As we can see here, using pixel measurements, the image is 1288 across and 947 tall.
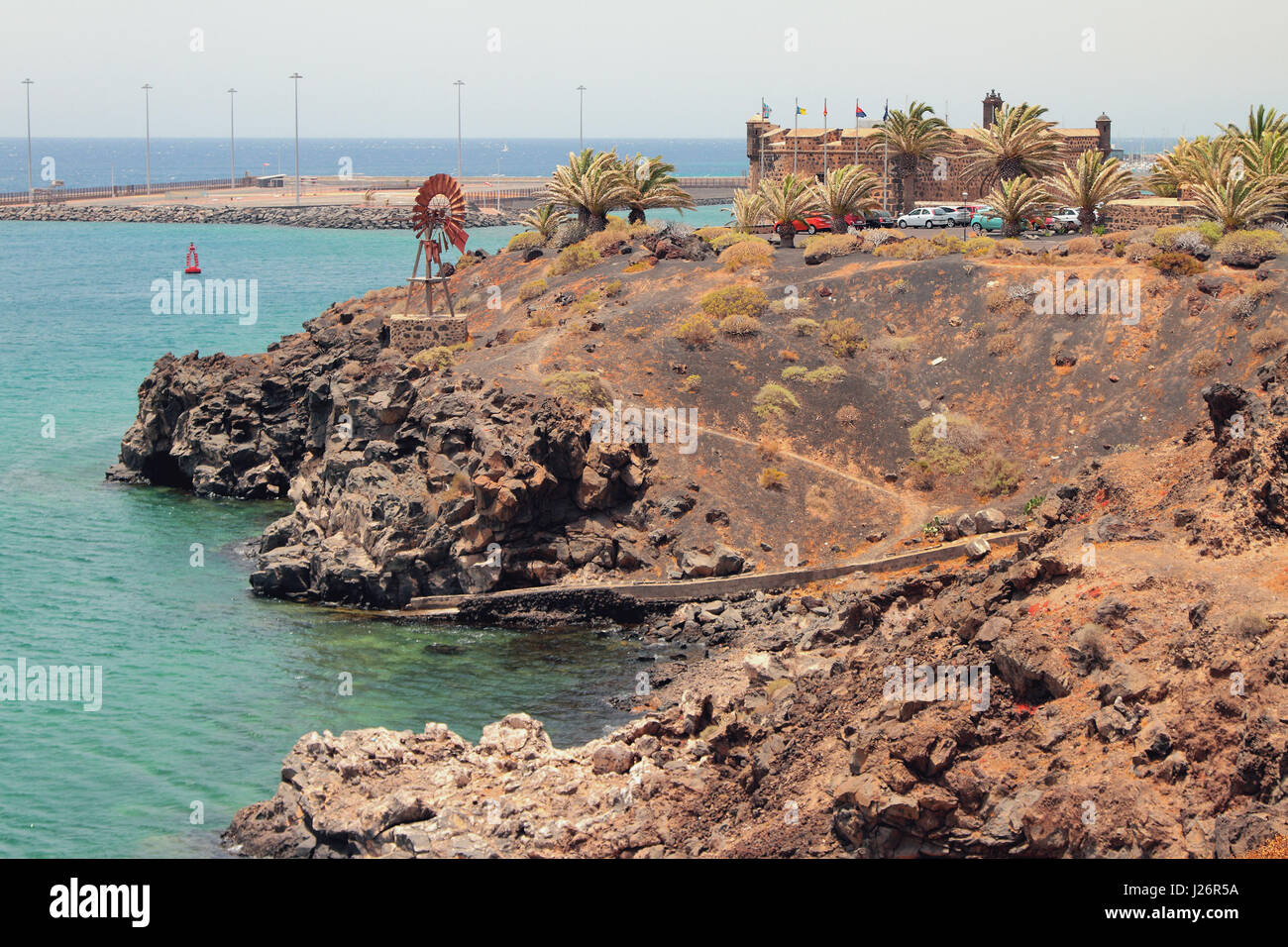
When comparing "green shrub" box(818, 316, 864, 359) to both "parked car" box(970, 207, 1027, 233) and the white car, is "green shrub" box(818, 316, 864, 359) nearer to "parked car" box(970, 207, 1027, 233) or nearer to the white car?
"parked car" box(970, 207, 1027, 233)

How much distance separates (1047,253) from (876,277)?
7.01 metres

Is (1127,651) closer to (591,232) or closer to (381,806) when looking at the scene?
(381,806)

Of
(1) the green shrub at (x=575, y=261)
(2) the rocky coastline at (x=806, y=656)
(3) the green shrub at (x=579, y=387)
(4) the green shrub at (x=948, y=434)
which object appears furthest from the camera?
(1) the green shrub at (x=575, y=261)

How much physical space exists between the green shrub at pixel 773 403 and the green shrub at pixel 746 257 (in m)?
10.9

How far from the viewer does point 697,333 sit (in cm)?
5662

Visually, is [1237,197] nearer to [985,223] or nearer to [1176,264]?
[1176,264]

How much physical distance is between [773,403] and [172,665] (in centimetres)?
2320

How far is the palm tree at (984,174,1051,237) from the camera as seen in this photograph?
65.9 meters

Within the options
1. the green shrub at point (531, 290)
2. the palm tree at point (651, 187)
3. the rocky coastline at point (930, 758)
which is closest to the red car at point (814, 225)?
the palm tree at point (651, 187)

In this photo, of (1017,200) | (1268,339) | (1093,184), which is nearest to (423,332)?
(1017,200)

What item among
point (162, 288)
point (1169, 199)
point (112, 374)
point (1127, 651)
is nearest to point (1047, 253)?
point (1169, 199)

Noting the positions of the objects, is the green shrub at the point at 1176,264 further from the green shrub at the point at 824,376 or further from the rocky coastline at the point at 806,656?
the green shrub at the point at 824,376

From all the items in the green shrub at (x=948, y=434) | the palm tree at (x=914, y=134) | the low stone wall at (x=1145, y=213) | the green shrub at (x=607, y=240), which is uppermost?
the palm tree at (x=914, y=134)

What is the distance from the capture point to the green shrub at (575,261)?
225 ft
